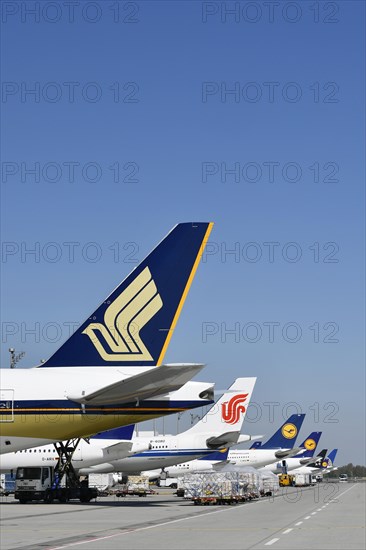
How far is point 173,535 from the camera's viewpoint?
28938 millimetres

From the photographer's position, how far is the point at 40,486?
59.2 meters

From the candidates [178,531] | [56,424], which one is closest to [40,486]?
[178,531]

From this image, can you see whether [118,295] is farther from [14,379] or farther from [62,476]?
[62,476]

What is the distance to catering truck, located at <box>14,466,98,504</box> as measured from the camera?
59000 mm

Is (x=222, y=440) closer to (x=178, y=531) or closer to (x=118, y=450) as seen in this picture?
(x=118, y=450)

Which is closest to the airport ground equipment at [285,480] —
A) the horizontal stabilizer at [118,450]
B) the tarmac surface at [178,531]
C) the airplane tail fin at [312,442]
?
the airplane tail fin at [312,442]

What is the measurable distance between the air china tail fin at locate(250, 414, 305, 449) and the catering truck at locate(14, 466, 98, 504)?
52.8 m

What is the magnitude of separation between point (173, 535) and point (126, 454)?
1357 inches

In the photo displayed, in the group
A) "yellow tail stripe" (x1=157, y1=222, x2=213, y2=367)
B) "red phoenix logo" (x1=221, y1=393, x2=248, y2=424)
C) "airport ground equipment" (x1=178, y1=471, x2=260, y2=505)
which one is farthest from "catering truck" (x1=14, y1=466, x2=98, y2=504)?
"yellow tail stripe" (x1=157, y1=222, x2=213, y2=367)

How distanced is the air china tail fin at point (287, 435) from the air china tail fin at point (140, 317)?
293ft

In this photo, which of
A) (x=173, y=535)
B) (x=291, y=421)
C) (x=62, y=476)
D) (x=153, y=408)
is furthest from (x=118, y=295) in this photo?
(x=291, y=421)

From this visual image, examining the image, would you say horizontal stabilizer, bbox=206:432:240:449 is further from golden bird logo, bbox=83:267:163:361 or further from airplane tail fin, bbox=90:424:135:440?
golden bird logo, bbox=83:267:163:361

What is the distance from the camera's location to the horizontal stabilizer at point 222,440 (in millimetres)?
70125

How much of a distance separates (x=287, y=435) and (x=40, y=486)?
58218 millimetres
